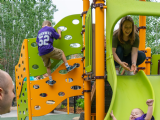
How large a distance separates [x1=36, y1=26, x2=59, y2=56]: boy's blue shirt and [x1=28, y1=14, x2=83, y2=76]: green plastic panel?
30 centimetres

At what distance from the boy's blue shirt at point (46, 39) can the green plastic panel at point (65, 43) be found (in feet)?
1.00

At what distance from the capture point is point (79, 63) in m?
4.41

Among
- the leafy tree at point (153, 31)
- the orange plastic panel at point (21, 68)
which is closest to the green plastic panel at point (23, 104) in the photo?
the orange plastic panel at point (21, 68)

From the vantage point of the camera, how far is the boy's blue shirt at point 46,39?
3980 millimetres

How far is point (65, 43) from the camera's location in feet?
14.4

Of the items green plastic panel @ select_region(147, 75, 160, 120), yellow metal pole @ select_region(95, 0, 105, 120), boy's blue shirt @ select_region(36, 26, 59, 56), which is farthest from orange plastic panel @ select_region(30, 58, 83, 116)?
green plastic panel @ select_region(147, 75, 160, 120)

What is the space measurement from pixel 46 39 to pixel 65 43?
55 cm

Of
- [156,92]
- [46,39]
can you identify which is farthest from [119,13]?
[46,39]

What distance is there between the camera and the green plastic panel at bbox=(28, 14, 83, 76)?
4.36 metres

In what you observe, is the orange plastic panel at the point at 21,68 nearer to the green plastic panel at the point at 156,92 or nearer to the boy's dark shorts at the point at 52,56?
the boy's dark shorts at the point at 52,56

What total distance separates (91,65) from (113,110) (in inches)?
33.6

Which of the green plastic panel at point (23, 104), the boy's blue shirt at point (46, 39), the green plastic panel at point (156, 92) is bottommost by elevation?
the green plastic panel at point (23, 104)

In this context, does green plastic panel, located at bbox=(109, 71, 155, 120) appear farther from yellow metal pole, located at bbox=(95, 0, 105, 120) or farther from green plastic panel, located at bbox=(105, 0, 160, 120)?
yellow metal pole, located at bbox=(95, 0, 105, 120)

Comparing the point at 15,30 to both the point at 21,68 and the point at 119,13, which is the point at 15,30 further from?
the point at 119,13
